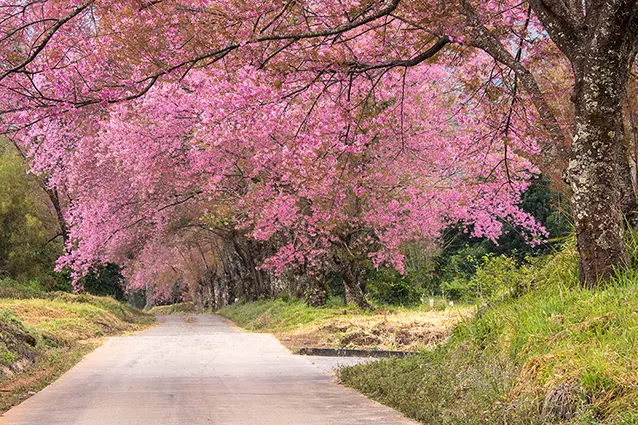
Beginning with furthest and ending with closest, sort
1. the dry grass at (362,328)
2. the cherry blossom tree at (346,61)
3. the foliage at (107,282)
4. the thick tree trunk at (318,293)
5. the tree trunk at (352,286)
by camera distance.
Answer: the foliage at (107,282)
the thick tree trunk at (318,293)
the tree trunk at (352,286)
the dry grass at (362,328)
the cherry blossom tree at (346,61)

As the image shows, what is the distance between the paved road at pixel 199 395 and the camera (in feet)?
24.9

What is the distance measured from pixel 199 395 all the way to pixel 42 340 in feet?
26.8

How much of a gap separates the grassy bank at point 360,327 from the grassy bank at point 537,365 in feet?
8.26

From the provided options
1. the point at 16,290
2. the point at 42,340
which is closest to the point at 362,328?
the point at 42,340

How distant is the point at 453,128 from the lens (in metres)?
25.7

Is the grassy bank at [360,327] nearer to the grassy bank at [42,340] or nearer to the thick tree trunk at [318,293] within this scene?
the thick tree trunk at [318,293]

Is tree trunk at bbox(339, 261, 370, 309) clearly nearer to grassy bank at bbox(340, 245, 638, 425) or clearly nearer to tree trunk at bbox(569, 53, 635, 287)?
grassy bank at bbox(340, 245, 638, 425)

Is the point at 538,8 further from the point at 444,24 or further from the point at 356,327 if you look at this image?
the point at 356,327

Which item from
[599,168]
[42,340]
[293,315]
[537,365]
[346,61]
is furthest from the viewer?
[293,315]

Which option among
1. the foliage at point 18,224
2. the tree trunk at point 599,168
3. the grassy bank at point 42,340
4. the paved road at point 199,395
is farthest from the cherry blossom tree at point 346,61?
the foliage at point 18,224

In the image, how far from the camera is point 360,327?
60.5 feet

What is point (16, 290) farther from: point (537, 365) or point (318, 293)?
point (537, 365)

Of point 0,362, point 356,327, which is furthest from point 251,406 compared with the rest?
point 356,327

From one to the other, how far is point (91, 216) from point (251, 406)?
1966 cm
